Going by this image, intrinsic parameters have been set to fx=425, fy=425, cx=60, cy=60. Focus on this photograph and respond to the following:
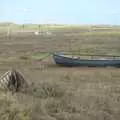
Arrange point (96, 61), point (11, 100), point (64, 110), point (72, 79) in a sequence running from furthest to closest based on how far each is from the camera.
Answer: point (96, 61)
point (72, 79)
point (64, 110)
point (11, 100)

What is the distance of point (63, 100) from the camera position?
15344 millimetres

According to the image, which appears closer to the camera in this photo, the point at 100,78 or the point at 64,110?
the point at 64,110

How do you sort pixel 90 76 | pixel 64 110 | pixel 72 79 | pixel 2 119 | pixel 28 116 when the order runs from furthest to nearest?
pixel 90 76 < pixel 72 79 < pixel 64 110 < pixel 28 116 < pixel 2 119

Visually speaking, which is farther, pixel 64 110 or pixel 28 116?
pixel 64 110

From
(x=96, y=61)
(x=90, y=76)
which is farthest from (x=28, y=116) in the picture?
(x=96, y=61)

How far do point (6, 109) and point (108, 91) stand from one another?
903 centimetres

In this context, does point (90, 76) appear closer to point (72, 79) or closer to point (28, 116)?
point (72, 79)

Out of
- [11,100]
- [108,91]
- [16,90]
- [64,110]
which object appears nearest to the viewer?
[11,100]

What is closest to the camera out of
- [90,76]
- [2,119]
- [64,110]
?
[2,119]

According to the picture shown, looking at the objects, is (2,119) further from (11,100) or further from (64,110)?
(64,110)

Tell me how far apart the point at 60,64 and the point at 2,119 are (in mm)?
23798

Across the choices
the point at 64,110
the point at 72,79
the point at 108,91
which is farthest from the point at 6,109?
the point at 72,79

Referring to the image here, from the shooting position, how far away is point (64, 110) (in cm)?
1422

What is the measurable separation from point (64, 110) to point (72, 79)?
12.4 meters
